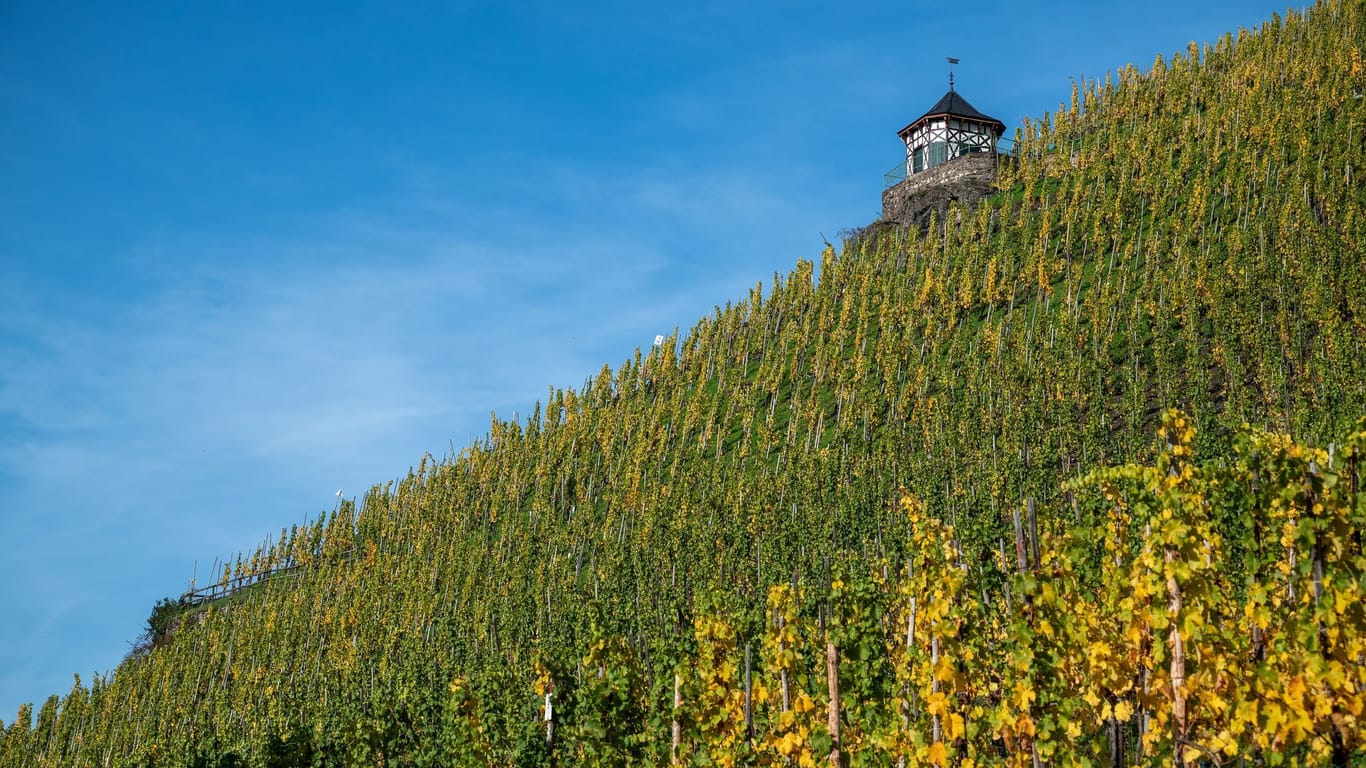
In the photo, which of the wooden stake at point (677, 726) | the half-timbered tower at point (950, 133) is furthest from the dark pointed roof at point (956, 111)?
the wooden stake at point (677, 726)

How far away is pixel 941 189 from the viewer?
56094mm

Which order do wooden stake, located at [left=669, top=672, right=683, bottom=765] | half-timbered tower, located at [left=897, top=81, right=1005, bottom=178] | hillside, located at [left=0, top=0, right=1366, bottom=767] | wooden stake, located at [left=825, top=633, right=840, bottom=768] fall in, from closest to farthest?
wooden stake, located at [left=825, top=633, right=840, bottom=768] → wooden stake, located at [left=669, top=672, right=683, bottom=765] → hillside, located at [left=0, top=0, right=1366, bottom=767] → half-timbered tower, located at [left=897, top=81, right=1005, bottom=178]

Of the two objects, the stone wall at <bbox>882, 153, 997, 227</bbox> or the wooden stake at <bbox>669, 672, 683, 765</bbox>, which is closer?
the wooden stake at <bbox>669, 672, 683, 765</bbox>

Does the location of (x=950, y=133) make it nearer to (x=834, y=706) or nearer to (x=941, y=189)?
(x=941, y=189)

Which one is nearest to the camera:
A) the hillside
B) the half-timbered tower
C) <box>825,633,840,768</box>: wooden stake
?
<box>825,633,840,768</box>: wooden stake

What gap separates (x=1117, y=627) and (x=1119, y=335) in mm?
25192

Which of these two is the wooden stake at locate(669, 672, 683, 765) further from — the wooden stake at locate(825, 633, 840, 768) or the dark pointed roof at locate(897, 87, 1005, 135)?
the dark pointed roof at locate(897, 87, 1005, 135)

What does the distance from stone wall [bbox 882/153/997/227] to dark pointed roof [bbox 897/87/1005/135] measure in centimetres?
335

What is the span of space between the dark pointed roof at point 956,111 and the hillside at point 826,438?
191 inches

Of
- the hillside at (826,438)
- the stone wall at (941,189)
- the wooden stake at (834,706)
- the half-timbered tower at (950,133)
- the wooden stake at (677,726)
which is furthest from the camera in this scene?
the half-timbered tower at (950,133)

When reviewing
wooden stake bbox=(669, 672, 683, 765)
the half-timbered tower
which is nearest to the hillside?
wooden stake bbox=(669, 672, 683, 765)

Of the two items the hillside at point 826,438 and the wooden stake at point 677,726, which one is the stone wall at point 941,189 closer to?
the hillside at point 826,438

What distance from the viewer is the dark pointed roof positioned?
59.3 metres

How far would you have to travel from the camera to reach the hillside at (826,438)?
22172mm
